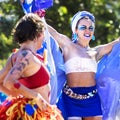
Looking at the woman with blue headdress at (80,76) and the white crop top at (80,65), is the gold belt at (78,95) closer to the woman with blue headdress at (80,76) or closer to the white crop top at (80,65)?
the woman with blue headdress at (80,76)

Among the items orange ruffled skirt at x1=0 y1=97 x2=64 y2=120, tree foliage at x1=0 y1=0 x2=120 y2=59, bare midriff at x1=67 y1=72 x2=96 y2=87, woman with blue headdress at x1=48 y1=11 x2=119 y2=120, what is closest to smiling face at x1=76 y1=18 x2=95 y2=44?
woman with blue headdress at x1=48 y1=11 x2=119 y2=120

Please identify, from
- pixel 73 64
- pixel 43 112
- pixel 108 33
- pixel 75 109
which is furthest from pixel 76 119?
pixel 108 33

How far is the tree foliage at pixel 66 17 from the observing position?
13610 millimetres

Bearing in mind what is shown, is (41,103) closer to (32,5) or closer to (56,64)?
(56,64)

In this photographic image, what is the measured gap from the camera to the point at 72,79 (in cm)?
556

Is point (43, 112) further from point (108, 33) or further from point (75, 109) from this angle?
point (108, 33)

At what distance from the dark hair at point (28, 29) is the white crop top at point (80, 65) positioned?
1.18 metres

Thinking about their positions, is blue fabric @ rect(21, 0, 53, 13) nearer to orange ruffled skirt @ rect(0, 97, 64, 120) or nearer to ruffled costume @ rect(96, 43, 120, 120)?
ruffled costume @ rect(96, 43, 120, 120)

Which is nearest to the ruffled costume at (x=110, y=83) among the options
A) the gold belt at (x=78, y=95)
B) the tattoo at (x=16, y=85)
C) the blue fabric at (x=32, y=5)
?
the gold belt at (x=78, y=95)

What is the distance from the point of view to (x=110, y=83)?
603 centimetres

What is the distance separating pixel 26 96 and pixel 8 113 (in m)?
0.22

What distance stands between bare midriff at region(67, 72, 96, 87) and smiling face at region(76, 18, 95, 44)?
1.16 ft

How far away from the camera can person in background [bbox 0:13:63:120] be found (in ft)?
14.1

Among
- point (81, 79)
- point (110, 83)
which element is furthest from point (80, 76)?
point (110, 83)
